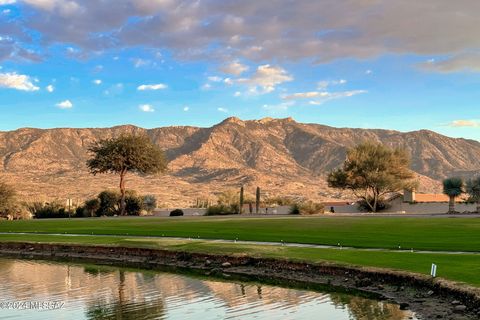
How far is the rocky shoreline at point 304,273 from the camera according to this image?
19.0 meters

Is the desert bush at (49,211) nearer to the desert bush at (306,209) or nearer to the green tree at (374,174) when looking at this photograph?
the desert bush at (306,209)

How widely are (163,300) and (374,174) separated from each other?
64.1 m

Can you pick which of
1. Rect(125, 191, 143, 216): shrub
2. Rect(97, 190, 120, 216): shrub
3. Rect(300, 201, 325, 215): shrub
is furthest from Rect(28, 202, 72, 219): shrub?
Rect(300, 201, 325, 215): shrub

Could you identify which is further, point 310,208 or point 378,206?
point 378,206

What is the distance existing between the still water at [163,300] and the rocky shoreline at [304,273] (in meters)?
1.17

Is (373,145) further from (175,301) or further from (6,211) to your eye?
(175,301)

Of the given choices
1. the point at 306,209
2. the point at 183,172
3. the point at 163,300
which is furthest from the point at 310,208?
the point at 183,172

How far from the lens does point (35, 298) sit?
2100cm

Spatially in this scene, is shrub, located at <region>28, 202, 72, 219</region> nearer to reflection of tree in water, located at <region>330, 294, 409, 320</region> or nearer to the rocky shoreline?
the rocky shoreline

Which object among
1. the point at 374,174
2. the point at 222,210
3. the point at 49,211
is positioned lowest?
the point at 222,210

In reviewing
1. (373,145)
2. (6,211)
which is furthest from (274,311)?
(373,145)

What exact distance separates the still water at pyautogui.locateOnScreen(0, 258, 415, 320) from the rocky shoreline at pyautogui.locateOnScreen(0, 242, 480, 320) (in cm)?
117

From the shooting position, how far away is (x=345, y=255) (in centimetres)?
2780

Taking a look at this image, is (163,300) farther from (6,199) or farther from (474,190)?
(474,190)
